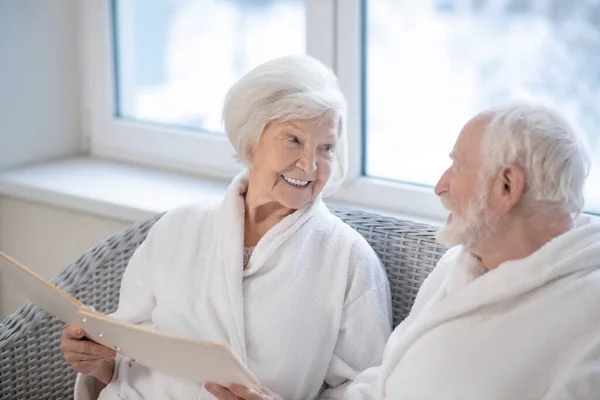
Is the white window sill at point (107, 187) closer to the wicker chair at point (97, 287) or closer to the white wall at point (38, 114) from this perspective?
the white wall at point (38, 114)

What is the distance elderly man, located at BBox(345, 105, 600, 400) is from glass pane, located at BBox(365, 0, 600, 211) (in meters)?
0.46

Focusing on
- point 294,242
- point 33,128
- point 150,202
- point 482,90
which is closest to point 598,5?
point 482,90

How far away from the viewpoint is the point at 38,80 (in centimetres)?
300

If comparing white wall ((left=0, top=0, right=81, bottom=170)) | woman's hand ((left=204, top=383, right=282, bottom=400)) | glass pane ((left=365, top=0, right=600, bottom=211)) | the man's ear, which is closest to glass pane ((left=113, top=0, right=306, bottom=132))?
white wall ((left=0, top=0, right=81, bottom=170))

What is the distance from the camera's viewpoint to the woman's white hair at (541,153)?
5.33ft

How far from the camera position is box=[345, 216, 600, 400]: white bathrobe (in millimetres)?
1621

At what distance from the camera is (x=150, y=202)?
2660 mm

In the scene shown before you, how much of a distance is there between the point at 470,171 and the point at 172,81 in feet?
4.81

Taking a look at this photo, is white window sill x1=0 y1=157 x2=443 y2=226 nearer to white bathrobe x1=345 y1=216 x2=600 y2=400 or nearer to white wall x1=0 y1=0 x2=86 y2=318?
white wall x1=0 y1=0 x2=86 y2=318

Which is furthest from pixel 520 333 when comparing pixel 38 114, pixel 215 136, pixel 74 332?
pixel 38 114

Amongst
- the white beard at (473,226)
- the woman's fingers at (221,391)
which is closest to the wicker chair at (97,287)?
the white beard at (473,226)

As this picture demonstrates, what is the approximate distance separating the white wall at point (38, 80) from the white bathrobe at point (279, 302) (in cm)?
102

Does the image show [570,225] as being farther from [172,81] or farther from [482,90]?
[172,81]

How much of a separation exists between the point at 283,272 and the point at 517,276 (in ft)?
1.73
